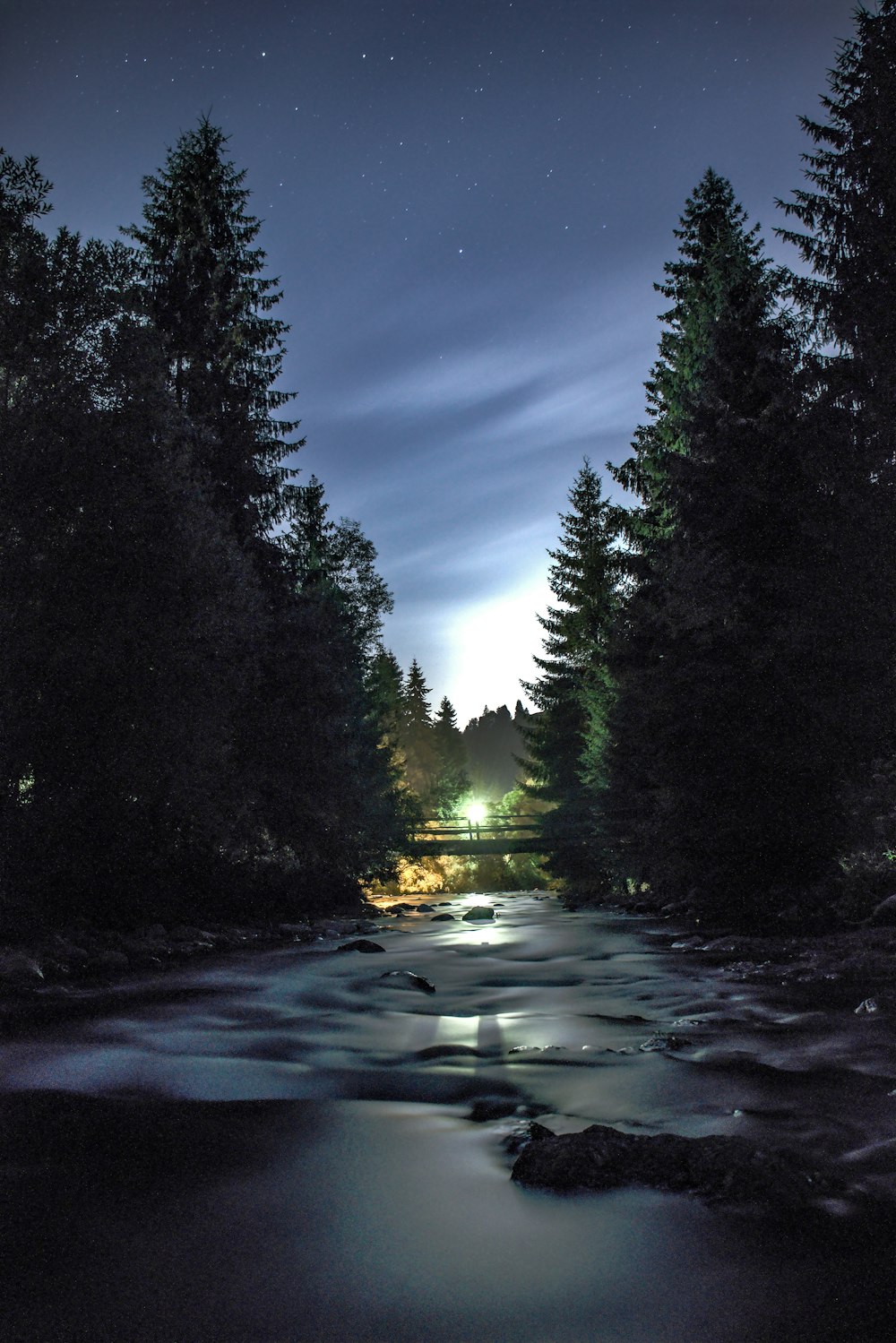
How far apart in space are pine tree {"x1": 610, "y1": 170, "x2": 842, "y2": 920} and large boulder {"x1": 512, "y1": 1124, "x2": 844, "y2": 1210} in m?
11.6

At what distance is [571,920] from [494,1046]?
15.5m

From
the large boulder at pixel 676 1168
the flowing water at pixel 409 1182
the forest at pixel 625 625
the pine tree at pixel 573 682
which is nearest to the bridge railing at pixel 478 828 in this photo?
the pine tree at pixel 573 682

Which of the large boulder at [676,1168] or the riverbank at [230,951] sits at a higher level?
the large boulder at [676,1168]

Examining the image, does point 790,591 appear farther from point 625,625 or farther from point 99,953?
point 99,953

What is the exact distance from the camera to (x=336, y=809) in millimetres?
22188

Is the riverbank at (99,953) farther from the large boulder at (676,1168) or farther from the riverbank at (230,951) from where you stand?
the large boulder at (676,1168)

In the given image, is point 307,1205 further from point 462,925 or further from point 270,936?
point 462,925

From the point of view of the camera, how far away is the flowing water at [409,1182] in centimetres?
287

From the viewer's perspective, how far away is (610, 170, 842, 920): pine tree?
15141 millimetres

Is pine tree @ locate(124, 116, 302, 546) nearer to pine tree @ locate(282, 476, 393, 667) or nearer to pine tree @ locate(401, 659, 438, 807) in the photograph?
pine tree @ locate(282, 476, 393, 667)

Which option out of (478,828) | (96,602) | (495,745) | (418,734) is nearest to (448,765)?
(418,734)

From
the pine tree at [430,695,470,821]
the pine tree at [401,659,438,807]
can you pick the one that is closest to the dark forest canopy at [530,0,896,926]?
the pine tree at [430,695,470,821]

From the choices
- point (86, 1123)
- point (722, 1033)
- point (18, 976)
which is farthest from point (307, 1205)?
point (18, 976)

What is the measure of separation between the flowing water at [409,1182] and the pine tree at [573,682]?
25.7 m
